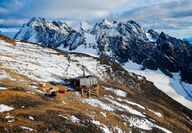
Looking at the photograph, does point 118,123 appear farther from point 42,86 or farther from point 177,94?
point 177,94

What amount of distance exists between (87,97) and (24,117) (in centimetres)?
1424

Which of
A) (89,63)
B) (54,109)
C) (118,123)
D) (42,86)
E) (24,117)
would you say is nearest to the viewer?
(24,117)

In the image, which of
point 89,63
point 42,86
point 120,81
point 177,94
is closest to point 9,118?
point 42,86

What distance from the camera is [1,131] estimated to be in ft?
33.5

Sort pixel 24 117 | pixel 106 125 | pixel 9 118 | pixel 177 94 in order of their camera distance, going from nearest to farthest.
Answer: pixel 9 118 → pixel 24 117 → pixel 106 125 → pixel 177 94

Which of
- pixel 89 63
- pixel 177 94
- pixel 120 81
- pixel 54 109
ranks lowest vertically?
pixel 177 94

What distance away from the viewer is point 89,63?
64562mm

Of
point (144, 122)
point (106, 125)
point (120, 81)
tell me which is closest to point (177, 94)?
point (120, 81)

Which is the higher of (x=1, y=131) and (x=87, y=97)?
(x=1, y=131)

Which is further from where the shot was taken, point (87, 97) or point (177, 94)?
point (177, 94)

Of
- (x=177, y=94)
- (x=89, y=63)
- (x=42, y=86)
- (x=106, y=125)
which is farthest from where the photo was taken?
(x=177, y=94)

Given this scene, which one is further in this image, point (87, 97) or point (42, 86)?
point (87, 97)

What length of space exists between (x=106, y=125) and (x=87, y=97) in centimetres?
908

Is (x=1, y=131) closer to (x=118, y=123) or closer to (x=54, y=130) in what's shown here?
(x=54, y=130)
